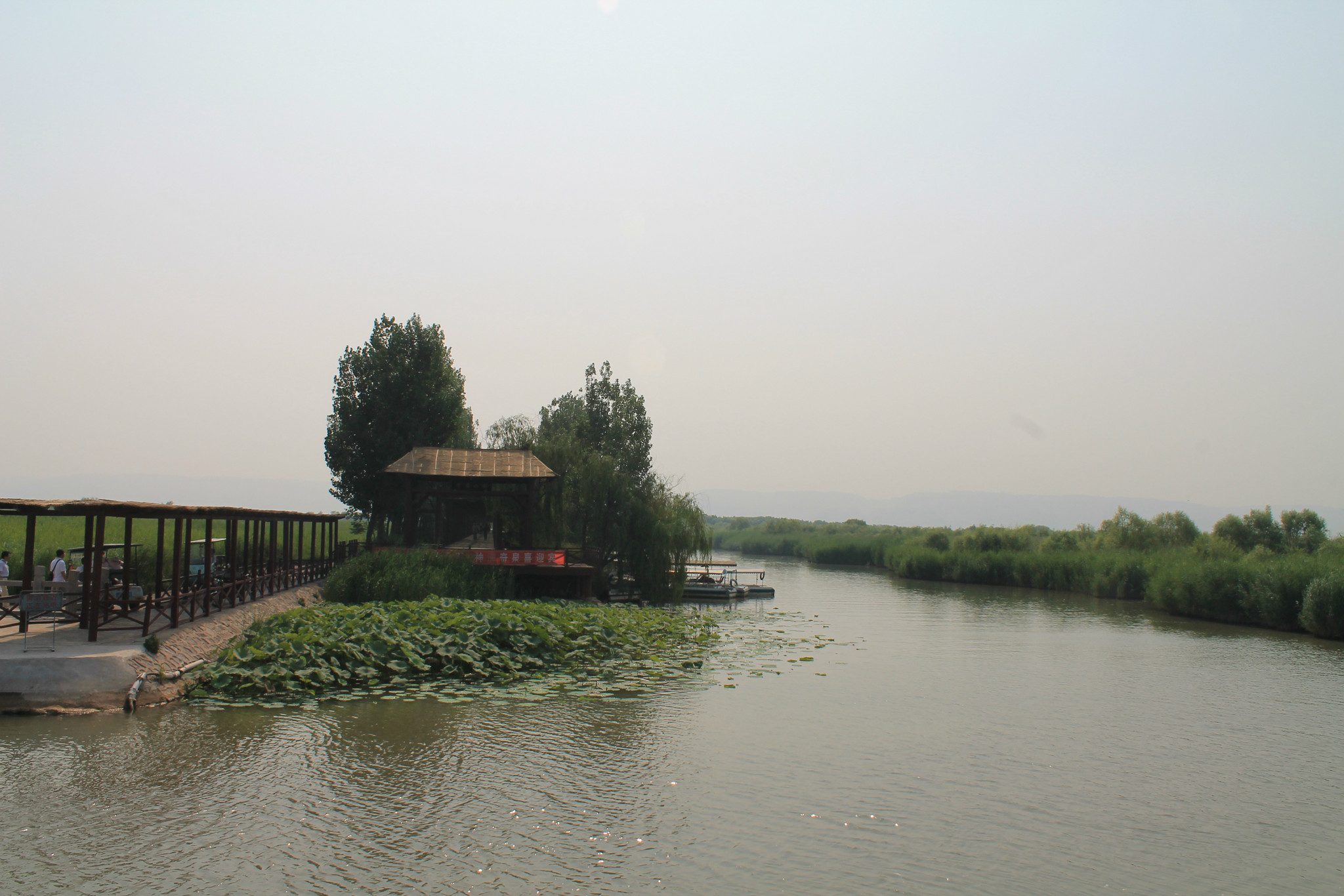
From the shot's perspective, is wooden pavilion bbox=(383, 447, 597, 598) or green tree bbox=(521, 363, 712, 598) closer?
wooden pavilion bbox=(383, 447, 597, 598)

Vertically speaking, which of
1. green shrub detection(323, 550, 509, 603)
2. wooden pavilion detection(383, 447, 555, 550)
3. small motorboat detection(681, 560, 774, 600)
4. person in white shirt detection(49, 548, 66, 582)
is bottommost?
small motorboat detection(681, 560, 774, 600)

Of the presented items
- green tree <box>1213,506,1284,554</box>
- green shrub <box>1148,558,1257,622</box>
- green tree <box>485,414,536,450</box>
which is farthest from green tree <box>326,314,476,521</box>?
green tree <box>1213,506,1284,554</box>

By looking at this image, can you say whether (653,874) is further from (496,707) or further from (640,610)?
(640,610)

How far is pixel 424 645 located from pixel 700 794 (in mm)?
7665

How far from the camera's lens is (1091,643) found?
25062 millimetres

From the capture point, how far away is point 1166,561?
3850cm

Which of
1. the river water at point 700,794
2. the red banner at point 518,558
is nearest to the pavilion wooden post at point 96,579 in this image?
the river water at point 700,794

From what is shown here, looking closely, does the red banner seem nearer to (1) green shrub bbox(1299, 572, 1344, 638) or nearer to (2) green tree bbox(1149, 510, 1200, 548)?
(1) green shrub bbox(1299, 572, 1344, 638)

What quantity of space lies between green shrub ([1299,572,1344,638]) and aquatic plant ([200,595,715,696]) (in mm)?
19823

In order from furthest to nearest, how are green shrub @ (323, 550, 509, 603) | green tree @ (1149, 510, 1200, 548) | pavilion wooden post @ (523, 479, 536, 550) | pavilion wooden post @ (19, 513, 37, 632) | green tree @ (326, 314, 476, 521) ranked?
1. green tree @ (1149, 510, 1200, 548)
2. green tree @ (326, 314, 476, 521)
3. pavilion wooden post @ (523, 479, 536, 550)
4. green shrub @ (323, 550, 509, 603)
5. pavilion wooden post @ (19, 513, 37, 632)

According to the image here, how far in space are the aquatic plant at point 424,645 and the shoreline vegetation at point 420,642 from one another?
2 cm

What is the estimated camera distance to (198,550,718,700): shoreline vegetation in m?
14.3

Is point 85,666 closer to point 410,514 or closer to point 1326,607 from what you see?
point 410,514

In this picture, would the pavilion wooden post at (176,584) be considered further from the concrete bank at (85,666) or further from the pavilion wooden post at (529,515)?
the pavilion wooden post at (529,515)
